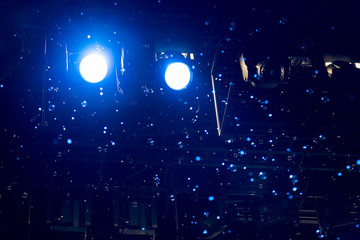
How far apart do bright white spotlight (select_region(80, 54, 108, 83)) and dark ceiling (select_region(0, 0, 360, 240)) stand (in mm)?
86

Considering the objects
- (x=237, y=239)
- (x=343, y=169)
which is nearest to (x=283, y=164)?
(x=343, y=169)

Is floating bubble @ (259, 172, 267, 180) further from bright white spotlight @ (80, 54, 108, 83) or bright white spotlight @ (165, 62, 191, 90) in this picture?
bright white spotlight @ (80, 54, 108, 83)

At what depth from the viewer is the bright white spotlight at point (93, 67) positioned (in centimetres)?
392

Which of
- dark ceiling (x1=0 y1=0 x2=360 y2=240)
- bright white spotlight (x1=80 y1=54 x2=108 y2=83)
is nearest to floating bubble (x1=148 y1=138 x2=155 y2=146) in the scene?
dark ceiling (x1=0 y1=0 x2=360 y2=240)

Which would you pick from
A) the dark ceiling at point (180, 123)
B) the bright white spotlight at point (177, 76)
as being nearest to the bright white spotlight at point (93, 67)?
the dark ceiling at point (180, 123)

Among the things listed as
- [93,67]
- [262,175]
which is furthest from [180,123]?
[262,175]

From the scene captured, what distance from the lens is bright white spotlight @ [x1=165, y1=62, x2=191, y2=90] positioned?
4113 millimetres

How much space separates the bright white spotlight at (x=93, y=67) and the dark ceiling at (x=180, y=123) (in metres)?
0.09

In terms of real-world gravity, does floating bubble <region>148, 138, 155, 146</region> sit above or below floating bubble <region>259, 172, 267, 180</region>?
above

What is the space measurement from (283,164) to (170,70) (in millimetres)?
2348

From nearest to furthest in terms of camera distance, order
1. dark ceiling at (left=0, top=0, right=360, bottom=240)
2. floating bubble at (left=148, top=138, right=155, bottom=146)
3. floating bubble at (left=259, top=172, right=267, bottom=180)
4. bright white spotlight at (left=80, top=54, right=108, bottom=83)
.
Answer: bright white spotlight at (left=80, top=54, right=108, bottom=83) → dark ceiling at (left=0, top=0, right=360, bottom=240) → floating bubble at (left=148, top=138, right=155, bottom=146) → floating bubble at (left=259, top=172, right=267, bottom=180)

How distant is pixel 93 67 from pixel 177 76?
3.03 ft

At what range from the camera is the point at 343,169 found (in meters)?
5.49

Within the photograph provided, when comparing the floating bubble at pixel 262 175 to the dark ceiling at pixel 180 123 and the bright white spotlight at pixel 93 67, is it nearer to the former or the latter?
the dark ceiling at pixel 180 123
